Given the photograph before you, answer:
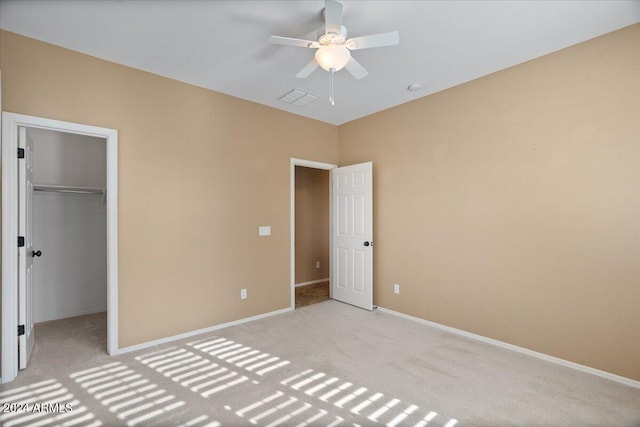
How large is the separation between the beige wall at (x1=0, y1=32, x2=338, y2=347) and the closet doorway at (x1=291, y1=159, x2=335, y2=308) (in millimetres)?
1562

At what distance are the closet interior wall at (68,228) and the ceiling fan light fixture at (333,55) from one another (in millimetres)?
3544

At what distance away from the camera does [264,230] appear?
12.8ft

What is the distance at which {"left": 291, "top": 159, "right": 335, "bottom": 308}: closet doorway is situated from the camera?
5.69 metres

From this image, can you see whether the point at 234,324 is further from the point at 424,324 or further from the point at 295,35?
the point at 295,35

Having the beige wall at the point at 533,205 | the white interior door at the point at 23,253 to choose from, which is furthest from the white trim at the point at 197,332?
the beige wall at the point at 533,205

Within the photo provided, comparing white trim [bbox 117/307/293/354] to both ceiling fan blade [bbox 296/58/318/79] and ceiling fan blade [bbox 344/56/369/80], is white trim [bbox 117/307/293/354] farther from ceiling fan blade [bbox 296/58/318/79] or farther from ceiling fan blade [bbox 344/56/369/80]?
ceiling fan blade [bbox 344/56/369/80]

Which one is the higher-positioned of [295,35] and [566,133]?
[295,35]

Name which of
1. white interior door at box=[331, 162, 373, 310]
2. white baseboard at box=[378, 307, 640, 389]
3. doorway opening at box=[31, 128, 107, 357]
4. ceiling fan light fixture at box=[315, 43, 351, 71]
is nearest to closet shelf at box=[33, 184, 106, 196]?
doorway opening at box=[31, 128, 107, 357]

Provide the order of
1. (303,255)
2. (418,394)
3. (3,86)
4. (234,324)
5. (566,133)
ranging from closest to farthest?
(418,394)
(3,86)
(566,133)
(234,324)
(303,255)

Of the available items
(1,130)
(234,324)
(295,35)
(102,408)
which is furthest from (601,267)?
(1,130)

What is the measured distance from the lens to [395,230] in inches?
158

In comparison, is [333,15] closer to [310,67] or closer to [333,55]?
[333,55]

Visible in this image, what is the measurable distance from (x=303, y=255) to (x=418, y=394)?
375 cm

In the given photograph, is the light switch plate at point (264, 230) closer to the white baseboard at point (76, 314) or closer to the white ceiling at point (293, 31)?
the white ceiling at point (293, 31)
